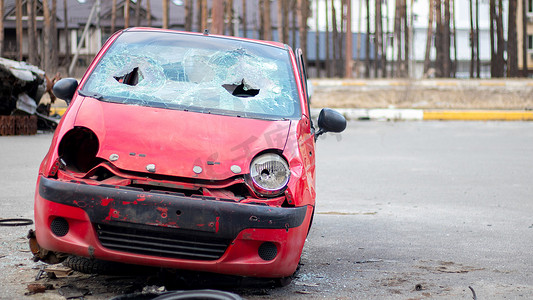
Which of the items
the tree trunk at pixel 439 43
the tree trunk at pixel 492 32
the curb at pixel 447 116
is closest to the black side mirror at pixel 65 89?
the curb at pixel 447 116

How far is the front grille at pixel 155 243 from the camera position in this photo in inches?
146

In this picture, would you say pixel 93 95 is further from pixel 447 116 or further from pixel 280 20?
pixel 280 20

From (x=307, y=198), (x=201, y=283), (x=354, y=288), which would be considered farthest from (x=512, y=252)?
(x=201, y=283)

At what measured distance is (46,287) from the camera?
396 centimetres

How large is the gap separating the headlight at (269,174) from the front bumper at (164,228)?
0.42 ft

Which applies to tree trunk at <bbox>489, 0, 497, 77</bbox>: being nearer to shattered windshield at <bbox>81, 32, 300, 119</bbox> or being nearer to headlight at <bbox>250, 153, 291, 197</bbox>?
shattered windshield at <bbox>81, 32, 300, 119</bbox>

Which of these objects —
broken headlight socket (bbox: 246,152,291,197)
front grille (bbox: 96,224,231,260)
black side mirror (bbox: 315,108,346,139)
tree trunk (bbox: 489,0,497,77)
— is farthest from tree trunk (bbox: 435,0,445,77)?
front grille (bbox: 96,224,231,260)

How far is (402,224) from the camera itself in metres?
6.50

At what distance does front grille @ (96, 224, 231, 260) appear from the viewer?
3.72 m

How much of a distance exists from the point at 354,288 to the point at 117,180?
1.54 meters

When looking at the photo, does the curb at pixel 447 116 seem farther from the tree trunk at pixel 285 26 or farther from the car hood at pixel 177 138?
the tree trunk at pixel 285 26

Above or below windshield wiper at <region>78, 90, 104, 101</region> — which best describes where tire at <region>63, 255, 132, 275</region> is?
below

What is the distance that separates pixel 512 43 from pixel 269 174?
3243 cm

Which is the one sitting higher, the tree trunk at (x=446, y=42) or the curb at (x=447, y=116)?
the tree trunk at (x=446, y=42)
